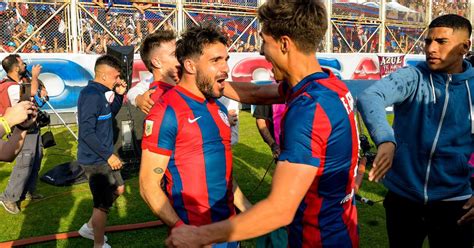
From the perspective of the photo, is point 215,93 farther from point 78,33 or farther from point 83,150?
point 78,33

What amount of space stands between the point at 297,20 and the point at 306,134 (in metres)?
0.62

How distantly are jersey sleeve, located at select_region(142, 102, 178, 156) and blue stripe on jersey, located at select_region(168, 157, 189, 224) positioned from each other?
159 mm

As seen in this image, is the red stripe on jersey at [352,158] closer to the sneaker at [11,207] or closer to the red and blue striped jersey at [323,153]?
the red and blue striped jersey at [323,153]

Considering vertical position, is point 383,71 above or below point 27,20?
below

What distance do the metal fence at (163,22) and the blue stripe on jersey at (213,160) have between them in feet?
44.1

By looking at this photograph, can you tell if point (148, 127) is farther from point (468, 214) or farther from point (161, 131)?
point (468, 214)

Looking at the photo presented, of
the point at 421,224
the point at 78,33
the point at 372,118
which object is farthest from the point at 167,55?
the point at 78,33

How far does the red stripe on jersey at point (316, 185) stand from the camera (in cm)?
209

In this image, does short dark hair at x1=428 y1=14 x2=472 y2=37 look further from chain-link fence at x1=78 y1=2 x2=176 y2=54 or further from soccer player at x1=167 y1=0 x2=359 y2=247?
chain-link fence at x1=78 y1=2 x2=176 y2=54

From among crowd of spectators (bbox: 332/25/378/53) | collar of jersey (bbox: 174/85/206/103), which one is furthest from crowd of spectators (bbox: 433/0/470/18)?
collar of jersey (bbox: 174/85/206/103)

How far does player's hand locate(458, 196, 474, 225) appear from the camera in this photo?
3.01 metres

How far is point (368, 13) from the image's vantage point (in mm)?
23984

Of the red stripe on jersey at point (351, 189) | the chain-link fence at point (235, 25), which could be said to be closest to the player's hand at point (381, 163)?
the red stripe on jersey at point (351, 189)

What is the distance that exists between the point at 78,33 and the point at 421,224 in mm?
14808
